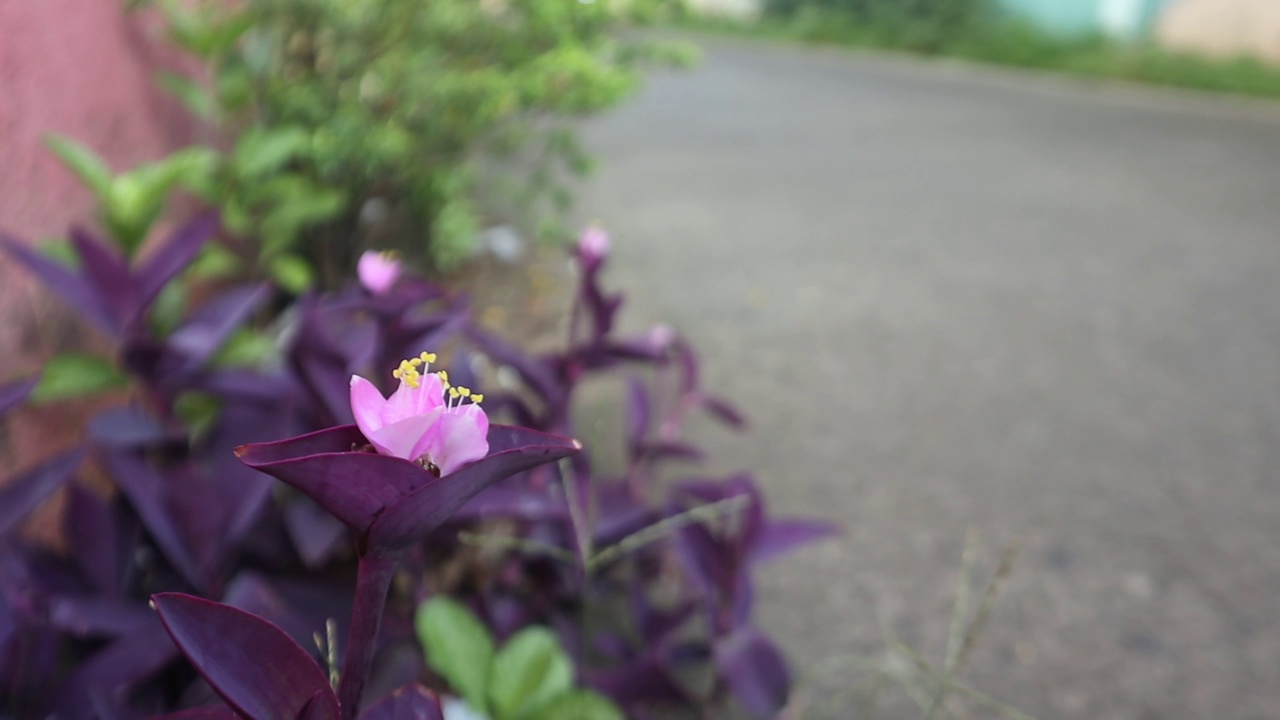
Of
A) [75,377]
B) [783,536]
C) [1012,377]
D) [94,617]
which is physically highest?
[75,377]

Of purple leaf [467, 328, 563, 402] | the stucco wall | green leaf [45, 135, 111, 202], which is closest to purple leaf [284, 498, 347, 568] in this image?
purple leaf [467, 328, 563, 402]

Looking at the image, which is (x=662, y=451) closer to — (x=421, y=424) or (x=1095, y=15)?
(x=421, y=424)

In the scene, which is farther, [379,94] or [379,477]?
[379,94]

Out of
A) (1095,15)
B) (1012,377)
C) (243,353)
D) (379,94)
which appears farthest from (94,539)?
(1095,15)

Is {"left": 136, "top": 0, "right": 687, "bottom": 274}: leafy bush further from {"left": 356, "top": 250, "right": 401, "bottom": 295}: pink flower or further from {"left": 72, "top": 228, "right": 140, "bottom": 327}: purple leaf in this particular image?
{"left": 356, "top": 250, "right": 401, "bottom": 295}: pink flower

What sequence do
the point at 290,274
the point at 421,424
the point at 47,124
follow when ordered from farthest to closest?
the point at 290,274, the point at 47,124, the point at 421,424

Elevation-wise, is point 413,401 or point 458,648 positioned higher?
point 413,401
